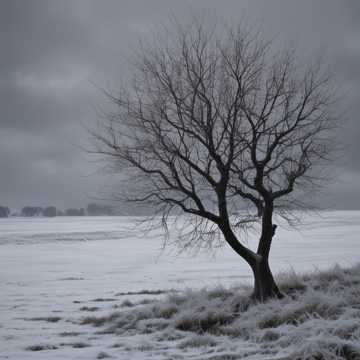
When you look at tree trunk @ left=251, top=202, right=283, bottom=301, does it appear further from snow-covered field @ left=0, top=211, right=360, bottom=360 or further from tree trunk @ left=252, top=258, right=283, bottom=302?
snow-covered field @ left=0, top=211, right=360, bottom=360

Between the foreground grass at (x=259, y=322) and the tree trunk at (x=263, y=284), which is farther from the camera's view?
the tree trunk at (x=263, y=284)

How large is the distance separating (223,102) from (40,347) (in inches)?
290

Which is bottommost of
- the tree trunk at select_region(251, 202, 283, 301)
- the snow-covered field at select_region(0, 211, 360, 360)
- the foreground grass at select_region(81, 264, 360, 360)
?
the snow-covered field at select_region(0, 211, 360, 360)

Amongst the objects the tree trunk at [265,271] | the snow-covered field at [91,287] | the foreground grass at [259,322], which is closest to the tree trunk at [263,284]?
the tree trunk at [265,271]

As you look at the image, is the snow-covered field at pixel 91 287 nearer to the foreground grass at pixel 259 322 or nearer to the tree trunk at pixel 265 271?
the foreground grass at pixel 259 322

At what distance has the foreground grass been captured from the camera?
7.14m

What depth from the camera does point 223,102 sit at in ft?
36.7

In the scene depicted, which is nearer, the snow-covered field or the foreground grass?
the foreground grass

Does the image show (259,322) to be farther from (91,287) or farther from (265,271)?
(91,287)

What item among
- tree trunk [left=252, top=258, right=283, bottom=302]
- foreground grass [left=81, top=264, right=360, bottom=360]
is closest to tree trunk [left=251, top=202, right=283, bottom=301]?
tree trunk [left=252, top=258, right=283, bottom=302]

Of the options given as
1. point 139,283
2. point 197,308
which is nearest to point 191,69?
point 197,308

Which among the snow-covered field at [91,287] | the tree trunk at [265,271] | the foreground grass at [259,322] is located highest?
the tree trunk at [265,271]

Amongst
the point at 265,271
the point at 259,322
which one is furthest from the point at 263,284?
the point at 259,322

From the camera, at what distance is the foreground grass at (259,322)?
714cm
